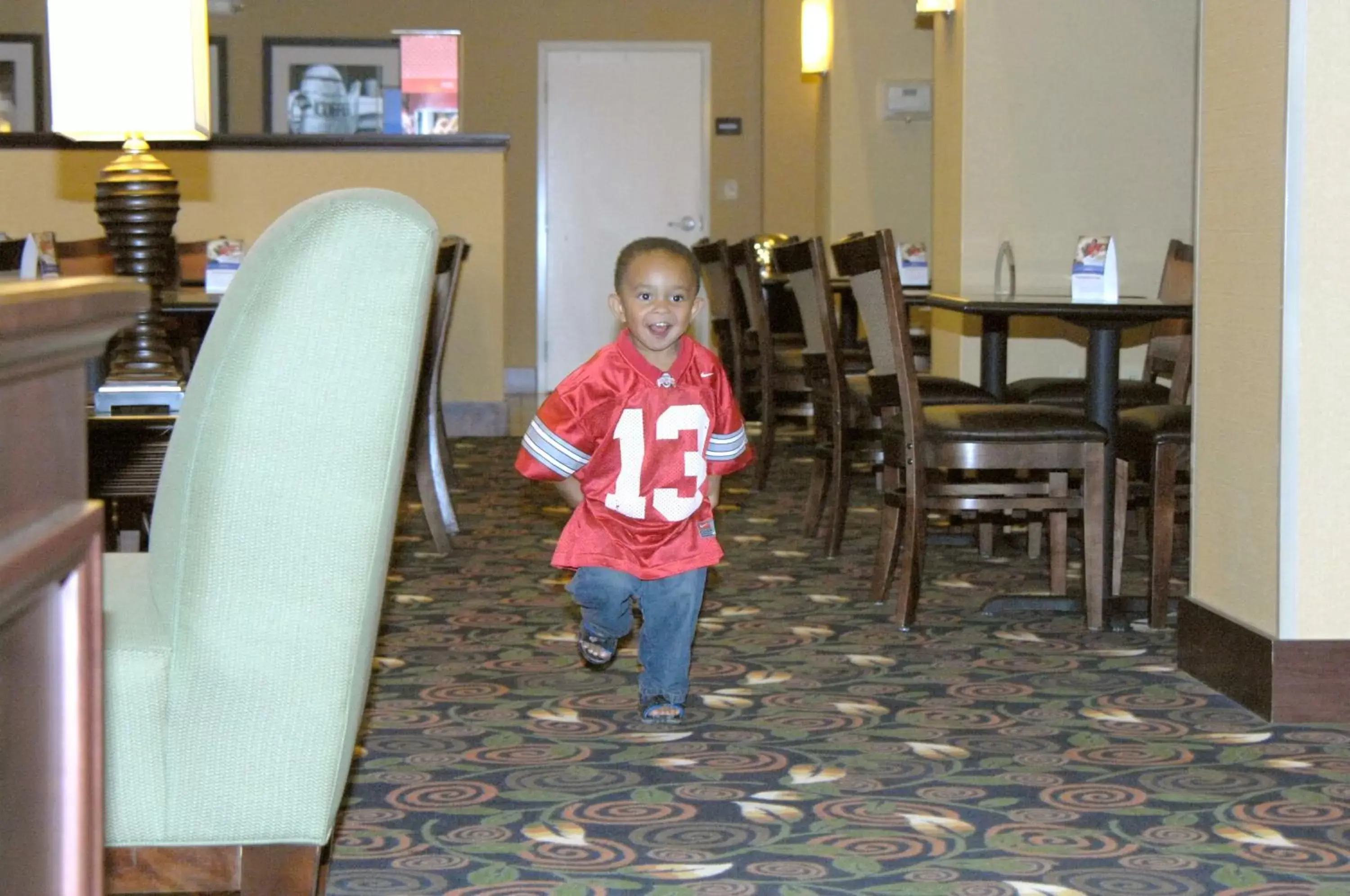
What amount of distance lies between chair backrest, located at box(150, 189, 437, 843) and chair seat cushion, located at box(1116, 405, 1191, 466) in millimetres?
2644

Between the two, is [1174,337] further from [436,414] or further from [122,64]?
[122,64]

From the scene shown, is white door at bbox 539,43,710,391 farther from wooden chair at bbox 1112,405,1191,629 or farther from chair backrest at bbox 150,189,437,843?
chair backrest at bbox 150,189,437,843

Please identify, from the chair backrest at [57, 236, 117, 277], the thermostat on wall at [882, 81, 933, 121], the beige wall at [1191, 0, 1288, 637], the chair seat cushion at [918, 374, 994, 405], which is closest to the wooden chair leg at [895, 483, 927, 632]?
the beige wall at [1191, 0, 1288, 637]

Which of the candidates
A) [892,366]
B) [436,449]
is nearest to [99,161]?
[436,449]

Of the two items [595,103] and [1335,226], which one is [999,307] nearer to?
[1335,226]

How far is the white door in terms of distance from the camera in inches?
447

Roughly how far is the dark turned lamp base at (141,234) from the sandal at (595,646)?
0.93 metres

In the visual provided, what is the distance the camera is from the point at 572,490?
3002 millimetres

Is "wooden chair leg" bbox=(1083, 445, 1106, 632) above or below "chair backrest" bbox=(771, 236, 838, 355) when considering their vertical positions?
below

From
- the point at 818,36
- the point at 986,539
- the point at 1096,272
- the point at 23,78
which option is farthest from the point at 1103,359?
the point at 23,78

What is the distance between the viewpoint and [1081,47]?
6168 mm

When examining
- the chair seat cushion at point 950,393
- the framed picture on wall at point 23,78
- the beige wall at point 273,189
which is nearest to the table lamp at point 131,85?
the chair seat cushion at point 950,393

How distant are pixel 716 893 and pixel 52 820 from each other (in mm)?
1257

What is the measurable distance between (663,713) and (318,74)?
9.08m
